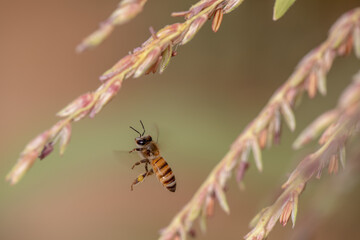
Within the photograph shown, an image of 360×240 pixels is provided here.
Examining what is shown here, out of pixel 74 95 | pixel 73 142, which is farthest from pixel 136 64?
pixel 74 95

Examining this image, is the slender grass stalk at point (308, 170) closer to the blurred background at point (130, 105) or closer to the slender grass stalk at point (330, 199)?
the slender grass stalk at point (330, 199)

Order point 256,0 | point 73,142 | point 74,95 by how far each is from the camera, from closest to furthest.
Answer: point 73,142, point 256,0, point 74,95

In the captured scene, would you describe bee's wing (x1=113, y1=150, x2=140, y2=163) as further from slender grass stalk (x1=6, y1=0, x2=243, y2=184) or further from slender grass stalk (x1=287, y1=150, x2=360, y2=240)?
slender grass stalk (x1=287, y1=150, x2=360, y2=240)

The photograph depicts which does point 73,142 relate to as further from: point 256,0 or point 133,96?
point 256,0

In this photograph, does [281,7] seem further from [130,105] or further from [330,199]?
[130,105]

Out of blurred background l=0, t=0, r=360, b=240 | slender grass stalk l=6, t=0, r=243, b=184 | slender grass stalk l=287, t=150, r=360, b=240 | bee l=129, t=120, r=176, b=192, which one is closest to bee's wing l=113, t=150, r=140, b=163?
bee l=129, t=120, r=176, b=192

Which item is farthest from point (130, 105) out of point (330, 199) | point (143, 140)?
point (330, 199)

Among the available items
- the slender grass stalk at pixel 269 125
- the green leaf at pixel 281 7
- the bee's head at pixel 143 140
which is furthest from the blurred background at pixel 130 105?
the slender grass stalk at pixel 269 125
